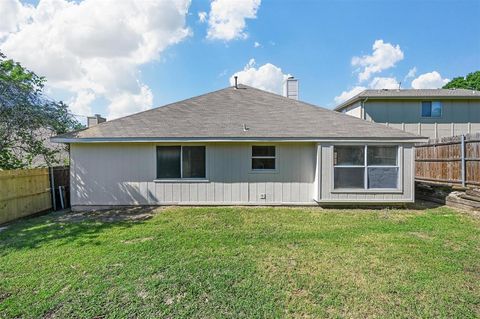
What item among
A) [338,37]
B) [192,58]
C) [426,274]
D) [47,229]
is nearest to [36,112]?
[47,229]

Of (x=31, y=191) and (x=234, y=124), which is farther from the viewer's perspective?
(x=234, y=124)

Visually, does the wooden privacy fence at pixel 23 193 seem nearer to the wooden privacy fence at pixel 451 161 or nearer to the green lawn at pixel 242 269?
the green lawn at pixel 242 269

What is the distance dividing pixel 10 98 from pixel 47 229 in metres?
4.93

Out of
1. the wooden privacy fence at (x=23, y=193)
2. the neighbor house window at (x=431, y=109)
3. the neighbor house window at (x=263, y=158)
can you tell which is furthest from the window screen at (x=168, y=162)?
the neighbor house window at (x=431, y=109)

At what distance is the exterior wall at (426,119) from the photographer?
1675 cm

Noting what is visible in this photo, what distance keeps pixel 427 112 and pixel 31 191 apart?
21277 millimetres

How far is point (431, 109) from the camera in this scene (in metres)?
16.9

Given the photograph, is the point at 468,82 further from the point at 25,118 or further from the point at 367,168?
the point at 25,118

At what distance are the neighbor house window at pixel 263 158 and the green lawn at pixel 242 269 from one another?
2.34 meters

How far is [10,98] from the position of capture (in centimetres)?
821

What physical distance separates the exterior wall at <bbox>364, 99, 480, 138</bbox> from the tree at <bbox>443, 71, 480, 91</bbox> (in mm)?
25949

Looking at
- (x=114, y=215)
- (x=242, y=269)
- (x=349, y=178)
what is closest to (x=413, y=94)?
(x=349, y=178)

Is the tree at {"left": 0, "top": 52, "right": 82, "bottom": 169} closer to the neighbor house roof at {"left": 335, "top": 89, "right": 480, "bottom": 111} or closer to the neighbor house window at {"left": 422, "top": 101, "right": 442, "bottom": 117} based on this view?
the neighbor house roof at {"left": 335, "top": 89, "right": 480, "bottom": 111}

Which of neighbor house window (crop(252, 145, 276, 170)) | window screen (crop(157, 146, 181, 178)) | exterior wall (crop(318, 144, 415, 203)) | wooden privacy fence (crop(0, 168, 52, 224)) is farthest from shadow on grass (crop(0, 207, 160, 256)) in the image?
exterior wall (crop(318, 144, 415, 203))
